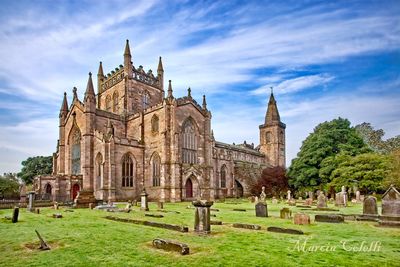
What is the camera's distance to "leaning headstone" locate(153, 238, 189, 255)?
7223 millimetres

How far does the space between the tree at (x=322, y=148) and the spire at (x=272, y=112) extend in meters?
25.2

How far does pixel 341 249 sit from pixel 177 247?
4420 mm

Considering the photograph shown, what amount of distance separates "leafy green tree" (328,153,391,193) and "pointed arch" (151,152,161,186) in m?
21.9

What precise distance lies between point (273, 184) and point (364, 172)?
2068 cm

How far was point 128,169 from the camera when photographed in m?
35.0

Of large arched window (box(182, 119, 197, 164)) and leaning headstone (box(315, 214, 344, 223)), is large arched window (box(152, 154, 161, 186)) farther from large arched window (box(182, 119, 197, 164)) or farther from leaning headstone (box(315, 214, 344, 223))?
leaning headstone (box(315, 214, 344, 223))

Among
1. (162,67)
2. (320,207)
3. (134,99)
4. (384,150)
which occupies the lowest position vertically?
(320,207)

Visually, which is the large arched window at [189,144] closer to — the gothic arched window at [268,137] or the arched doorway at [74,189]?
the arched doorway at [74,189]

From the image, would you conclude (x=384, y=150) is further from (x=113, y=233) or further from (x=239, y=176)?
(x=113, y=233)

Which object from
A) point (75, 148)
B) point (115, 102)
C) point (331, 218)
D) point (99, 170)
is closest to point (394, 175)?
point (331, 218)

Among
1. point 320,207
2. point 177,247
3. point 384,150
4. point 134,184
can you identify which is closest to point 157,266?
point 177,247

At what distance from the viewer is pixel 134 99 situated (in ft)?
142

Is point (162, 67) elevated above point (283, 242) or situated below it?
above

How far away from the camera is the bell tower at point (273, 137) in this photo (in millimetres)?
70688
